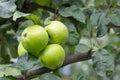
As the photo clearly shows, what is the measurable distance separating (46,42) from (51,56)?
1.3 inches

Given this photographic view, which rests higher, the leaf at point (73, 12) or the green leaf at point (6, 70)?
the leaf at point (73, 12)

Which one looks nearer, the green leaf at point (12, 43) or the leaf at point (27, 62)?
the leaf at point (27, 62)

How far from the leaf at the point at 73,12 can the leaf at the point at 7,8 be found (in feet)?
0.52

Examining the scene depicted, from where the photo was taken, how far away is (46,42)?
30.3 inches

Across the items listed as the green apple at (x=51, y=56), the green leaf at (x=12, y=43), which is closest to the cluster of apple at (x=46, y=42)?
the green apple at (x=51, y=56)

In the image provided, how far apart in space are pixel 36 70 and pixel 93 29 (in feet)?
0.85

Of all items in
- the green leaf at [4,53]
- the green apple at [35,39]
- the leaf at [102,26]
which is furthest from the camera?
the green leaf at [4,53]

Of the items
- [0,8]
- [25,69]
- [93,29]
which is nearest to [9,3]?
[0,8]

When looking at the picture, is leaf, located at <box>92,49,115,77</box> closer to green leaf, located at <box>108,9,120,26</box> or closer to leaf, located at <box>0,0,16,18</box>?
green leaf, located at <box>108,9,120,26</box>

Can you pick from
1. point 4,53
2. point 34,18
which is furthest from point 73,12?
→ point 4,53

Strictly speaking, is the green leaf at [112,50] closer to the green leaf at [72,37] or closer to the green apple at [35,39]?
the green leaf at [72,37]

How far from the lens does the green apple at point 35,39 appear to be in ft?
2.47

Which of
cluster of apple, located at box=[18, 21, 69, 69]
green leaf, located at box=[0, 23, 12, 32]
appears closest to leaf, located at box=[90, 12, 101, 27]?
cluster of apple, located at box=[18, 21, 69, 69]

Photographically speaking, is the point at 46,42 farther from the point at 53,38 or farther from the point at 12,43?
the point at 12,43
